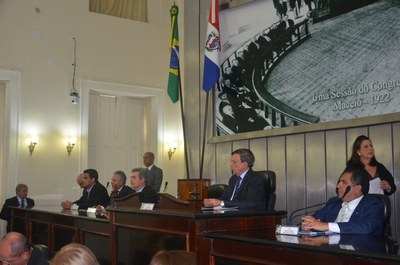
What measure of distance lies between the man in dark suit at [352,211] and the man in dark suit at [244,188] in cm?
73

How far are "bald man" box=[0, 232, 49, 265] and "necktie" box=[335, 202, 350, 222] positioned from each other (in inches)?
74.3

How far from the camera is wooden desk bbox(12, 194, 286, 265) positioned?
353 cm

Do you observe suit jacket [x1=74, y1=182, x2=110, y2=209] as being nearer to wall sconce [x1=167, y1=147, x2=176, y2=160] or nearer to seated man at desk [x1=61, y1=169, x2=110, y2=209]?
seated man at desk [x1=61, y1=169, x2=110, y2=209]

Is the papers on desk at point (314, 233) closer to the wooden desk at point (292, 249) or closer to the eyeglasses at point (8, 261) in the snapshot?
the wooden desk at point (292, 249)

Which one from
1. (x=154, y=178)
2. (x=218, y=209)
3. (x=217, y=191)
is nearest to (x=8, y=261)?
(x=218, y=209)

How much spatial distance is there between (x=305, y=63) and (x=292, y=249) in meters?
3.83

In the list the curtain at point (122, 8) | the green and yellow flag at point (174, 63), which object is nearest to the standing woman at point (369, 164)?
the green and yellow flag at point (174, 63)

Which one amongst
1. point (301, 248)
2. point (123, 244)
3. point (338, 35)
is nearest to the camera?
point (301, 248)

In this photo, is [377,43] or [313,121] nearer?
[377,43]

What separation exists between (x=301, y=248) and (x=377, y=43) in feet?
11.3

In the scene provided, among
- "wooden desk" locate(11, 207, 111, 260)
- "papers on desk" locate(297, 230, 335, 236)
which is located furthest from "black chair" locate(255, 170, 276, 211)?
"papers on desk" locate(297, 230, 335, 236)

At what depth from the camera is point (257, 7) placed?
7.04m

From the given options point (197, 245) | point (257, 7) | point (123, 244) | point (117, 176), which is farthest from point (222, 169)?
point (197, 245)

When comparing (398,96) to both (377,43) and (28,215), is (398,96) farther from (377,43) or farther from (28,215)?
(28,215)
